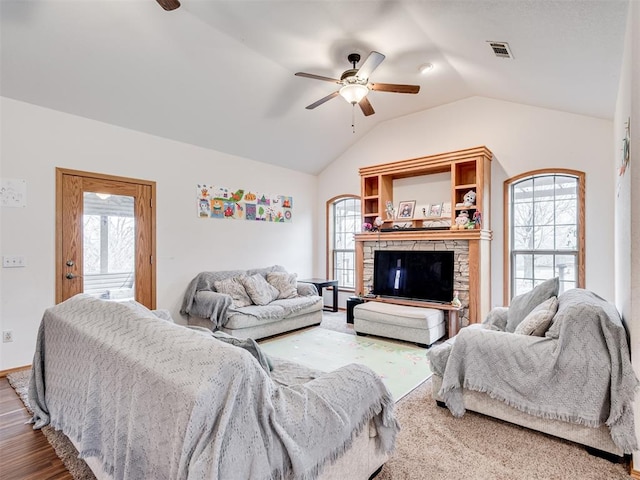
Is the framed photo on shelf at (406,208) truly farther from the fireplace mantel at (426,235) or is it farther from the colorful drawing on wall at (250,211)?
the colorful drawing on wall at (250,211)

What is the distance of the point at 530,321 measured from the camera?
240 cm

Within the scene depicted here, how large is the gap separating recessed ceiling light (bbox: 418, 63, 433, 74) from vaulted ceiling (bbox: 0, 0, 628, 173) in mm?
58

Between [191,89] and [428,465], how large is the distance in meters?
4.24

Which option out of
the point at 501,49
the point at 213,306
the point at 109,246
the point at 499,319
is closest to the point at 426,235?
the point at 499,319

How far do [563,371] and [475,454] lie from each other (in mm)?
732

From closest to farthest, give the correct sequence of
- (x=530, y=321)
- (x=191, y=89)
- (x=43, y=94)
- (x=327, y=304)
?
(x=530, y=321)
(x=43, y=94)
(x=191, y=89)
(x=327, y=304)

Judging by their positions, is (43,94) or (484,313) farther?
(484,313)

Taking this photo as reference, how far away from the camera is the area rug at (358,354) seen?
3246 millimetres

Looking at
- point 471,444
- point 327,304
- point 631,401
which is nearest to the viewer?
point 631,401

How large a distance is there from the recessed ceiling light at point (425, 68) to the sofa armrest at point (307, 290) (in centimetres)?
337

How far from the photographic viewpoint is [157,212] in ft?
14.7

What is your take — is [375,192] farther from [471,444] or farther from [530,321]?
[471,444]

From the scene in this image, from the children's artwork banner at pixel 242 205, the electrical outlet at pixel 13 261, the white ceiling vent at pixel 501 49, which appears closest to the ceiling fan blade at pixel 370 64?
the white ceiling vent at pixel 501 49

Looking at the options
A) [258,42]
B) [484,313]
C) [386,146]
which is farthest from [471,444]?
[386,146]
